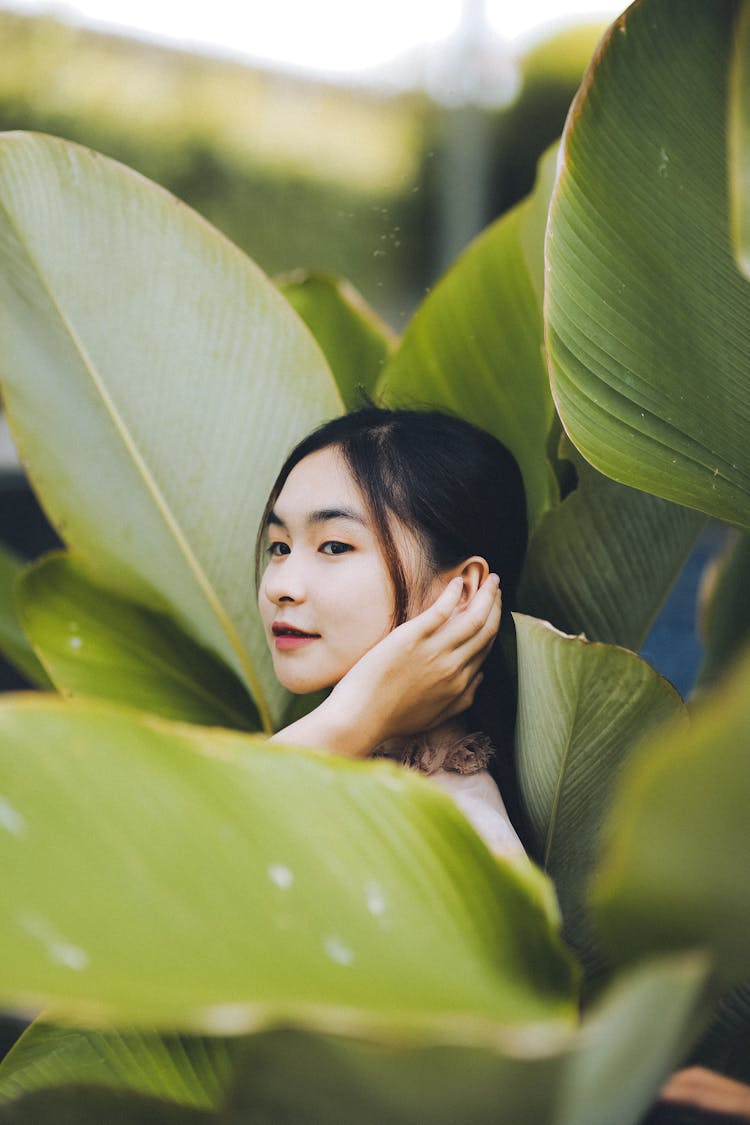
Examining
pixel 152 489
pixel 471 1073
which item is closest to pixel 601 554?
pixel 152 489

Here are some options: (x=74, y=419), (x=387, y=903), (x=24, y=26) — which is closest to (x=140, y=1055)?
(x=387, y=903)

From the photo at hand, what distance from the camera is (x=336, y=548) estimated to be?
62cm

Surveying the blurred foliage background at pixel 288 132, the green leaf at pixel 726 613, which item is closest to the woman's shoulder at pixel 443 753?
the green leaf at pixel 726 613

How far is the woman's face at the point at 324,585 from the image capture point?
0.60 m

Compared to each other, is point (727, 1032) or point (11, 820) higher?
point (11, 820)

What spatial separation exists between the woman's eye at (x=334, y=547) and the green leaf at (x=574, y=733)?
148 millimetres

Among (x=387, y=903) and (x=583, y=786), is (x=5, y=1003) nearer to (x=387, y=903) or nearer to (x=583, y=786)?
(x=387, y=903)

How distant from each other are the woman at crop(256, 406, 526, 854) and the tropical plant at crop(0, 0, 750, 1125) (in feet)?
0.15

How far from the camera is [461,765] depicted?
60 centimetres

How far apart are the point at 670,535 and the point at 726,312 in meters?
0.17

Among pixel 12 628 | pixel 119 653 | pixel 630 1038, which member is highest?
pixel 630 1038

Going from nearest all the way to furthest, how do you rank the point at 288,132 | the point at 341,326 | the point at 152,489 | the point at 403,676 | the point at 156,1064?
the point at 156,1064
the point at 403,676
the point at 152,489
the point at 341,326
the point at 288,132

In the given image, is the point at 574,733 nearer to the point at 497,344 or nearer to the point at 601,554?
the point at 601,554

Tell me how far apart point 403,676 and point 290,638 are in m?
0.08
